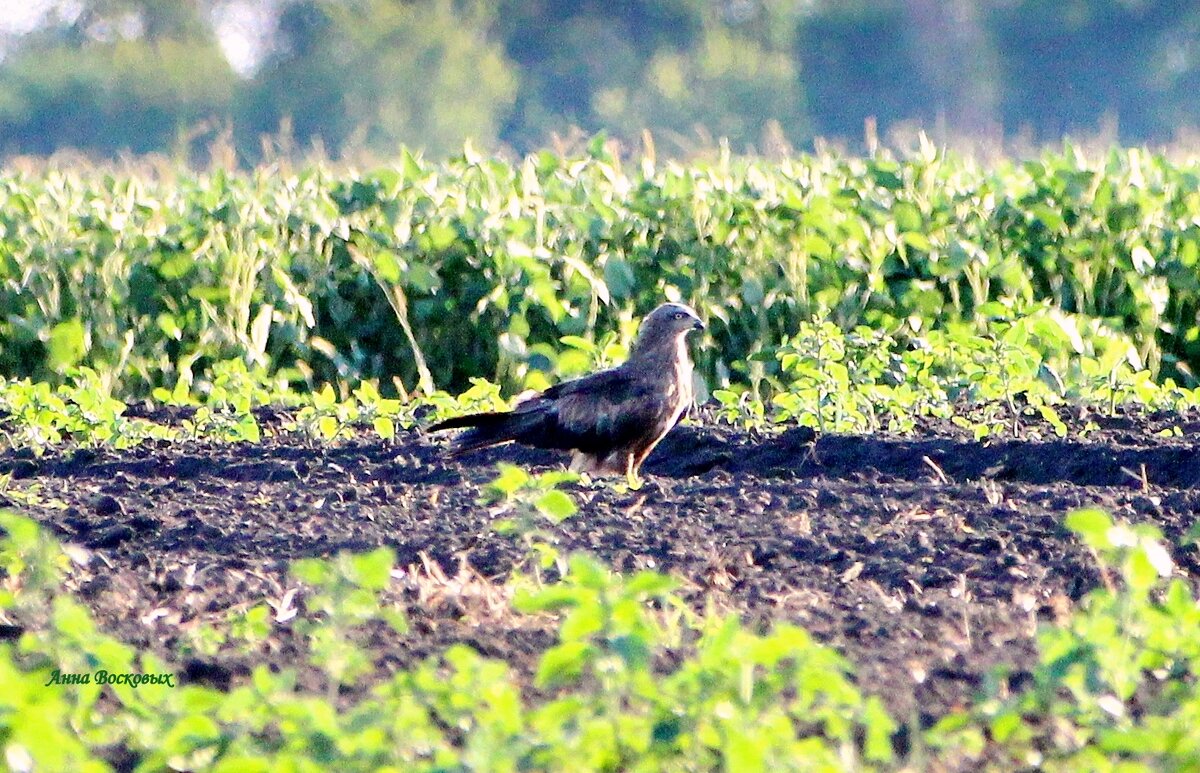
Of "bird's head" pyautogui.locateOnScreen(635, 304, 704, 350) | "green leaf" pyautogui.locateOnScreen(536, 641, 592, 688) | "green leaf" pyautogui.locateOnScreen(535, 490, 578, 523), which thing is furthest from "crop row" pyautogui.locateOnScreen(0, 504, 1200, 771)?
"bird's head" pyautogui.locateOnScreen(635, 304, 704, 350)

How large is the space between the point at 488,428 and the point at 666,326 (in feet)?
3.27

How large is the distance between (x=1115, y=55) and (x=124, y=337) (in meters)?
41.5

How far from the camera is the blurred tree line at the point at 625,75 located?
46.4 m

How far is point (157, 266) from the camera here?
1014 cm

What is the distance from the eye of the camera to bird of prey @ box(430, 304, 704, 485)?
7078mm

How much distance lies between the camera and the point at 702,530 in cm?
539

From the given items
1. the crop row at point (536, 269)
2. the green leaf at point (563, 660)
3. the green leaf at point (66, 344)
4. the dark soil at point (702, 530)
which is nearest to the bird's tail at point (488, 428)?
the dark soil at point (702, 530)

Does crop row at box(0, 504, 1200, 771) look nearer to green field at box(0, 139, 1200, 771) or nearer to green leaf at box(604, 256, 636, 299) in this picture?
green field at box(0, 139, 1200, 771)

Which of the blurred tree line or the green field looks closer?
the green field

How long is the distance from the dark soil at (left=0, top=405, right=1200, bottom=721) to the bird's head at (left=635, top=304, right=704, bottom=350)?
1.42 feet

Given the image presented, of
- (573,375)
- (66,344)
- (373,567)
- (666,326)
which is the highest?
(373,567)

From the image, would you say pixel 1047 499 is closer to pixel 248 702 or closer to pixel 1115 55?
pixel 248 702

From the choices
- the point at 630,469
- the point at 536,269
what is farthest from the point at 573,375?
the point at 630,469

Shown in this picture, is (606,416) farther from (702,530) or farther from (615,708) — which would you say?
(615,708)
